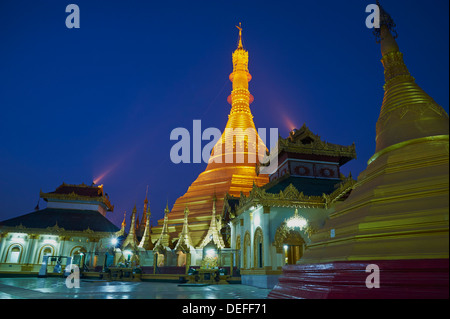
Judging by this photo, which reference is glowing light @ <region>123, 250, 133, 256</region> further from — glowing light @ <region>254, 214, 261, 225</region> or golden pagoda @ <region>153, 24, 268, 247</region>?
glowing light @ <region>254, 214, 261, 225</region>

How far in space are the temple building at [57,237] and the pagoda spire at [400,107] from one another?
24204mm

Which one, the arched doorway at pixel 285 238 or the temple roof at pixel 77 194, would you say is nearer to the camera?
the arched doorway at pixel 285 238

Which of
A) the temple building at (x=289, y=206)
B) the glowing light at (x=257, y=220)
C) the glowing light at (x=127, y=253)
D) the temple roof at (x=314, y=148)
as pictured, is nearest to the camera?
the temple building at (x=289, y=206)

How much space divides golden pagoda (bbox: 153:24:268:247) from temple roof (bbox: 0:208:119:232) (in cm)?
828

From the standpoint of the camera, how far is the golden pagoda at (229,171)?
25812 millimetres

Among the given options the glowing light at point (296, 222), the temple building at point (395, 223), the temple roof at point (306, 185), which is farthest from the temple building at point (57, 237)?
the temple building at point (395, 223)

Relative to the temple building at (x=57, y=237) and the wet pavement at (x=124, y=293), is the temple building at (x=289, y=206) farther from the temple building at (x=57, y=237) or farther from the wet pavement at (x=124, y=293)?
the temple building at (x=57, y=237)

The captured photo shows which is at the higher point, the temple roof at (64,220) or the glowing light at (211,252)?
the temple roof at (64,220)
